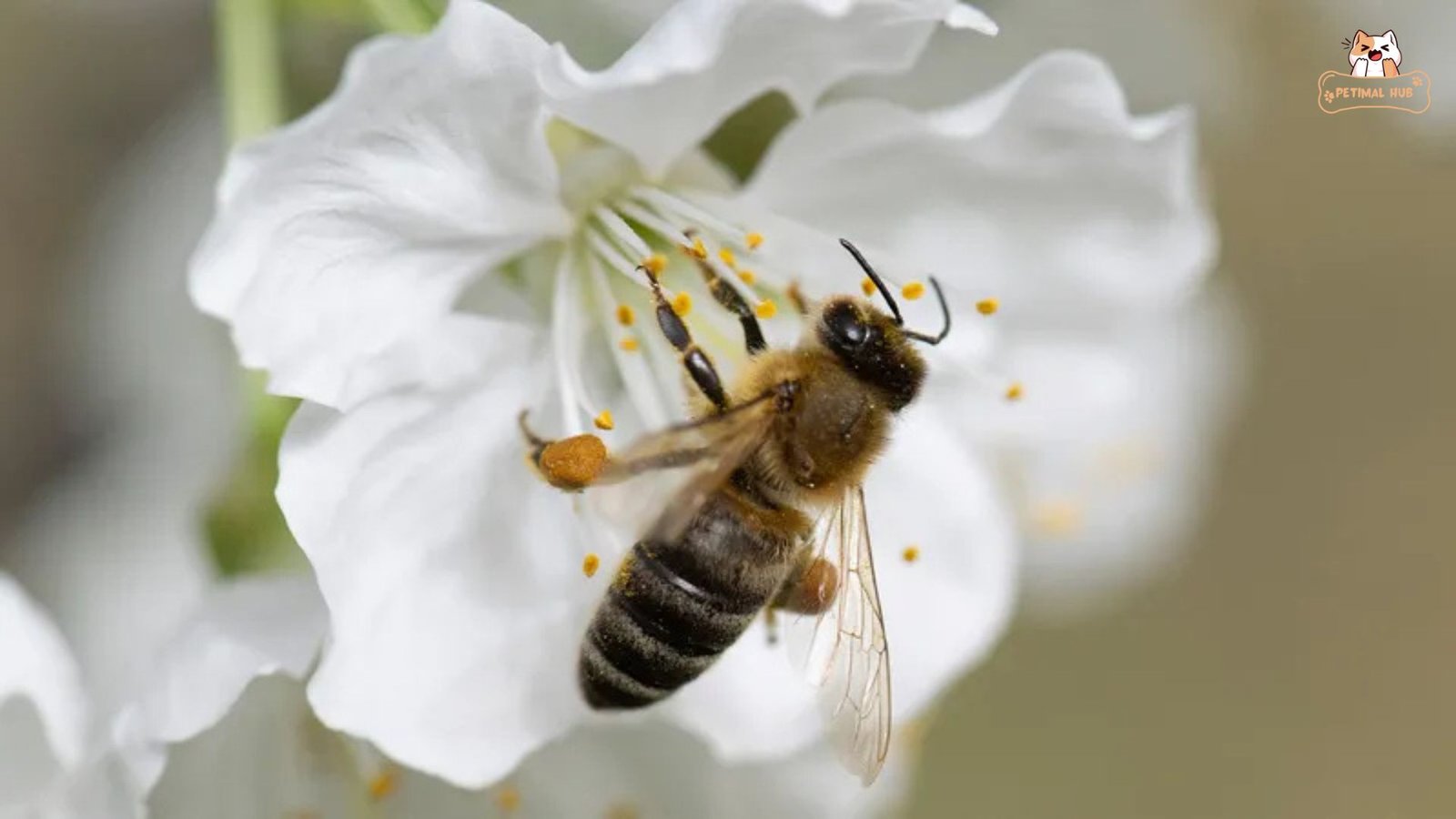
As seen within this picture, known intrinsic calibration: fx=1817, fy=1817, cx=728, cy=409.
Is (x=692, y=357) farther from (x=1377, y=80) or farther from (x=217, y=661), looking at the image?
(x=1377, y=80)

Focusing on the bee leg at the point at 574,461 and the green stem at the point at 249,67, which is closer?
the bee leg at the point at 574,461

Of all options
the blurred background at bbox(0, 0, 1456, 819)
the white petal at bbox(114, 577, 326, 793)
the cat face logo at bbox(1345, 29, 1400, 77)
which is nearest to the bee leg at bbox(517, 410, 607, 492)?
the white petal at bbox(114, 577, 326, 793)

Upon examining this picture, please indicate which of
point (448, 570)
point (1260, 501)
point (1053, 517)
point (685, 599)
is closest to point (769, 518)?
point (685, 599)

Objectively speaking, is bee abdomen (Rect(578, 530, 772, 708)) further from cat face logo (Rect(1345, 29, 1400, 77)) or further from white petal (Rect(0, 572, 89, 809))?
cat face logo (Rect(1345, 29, 1400, 77))

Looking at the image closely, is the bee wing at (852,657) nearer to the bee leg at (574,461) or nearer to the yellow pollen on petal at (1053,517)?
the bee leg at (574,461)

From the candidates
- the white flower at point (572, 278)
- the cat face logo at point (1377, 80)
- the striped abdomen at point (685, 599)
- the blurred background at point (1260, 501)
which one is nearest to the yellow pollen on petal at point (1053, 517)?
the white flower at point (572, 278)

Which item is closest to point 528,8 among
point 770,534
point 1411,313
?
point 770,534

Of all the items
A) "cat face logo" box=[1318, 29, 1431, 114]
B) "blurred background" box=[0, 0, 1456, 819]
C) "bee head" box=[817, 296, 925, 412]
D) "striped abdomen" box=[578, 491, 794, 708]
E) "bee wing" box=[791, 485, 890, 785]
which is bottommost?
"blurred background" box=[0, 0, 1456, 819]
